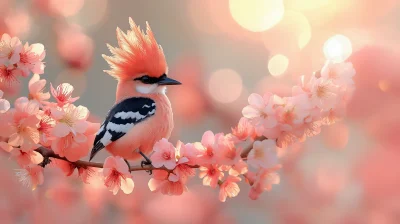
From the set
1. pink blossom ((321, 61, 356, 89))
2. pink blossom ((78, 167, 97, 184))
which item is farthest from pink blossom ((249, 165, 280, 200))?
pink blossom ((78, 167, 97, 184))

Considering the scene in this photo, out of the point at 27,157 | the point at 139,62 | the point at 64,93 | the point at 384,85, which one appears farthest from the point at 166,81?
the point at 384,85

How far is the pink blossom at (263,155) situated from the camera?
1061mm

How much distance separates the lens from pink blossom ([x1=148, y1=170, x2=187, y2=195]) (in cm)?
114

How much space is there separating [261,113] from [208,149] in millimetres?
129

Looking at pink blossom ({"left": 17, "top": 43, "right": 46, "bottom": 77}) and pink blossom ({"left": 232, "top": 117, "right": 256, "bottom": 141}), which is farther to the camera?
pink blossom ({"left": 17, "top": 43, "right": 46, "bottom": 77})

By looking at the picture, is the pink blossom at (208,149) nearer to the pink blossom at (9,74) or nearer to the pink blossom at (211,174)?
the pink blossom at (211,174)

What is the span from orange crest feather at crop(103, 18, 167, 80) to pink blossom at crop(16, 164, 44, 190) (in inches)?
13.6

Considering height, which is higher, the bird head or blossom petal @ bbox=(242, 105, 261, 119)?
blossom petal @ bbox=(242, 105, 261, 119)

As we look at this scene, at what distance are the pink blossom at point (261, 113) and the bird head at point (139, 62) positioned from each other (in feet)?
1.31

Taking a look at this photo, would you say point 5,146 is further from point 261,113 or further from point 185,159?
point 261,113

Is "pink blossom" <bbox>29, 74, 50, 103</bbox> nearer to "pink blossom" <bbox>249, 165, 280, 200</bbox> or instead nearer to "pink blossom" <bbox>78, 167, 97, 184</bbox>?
"pink blossom" <bbox>78, 167, 97, 184</bbox>

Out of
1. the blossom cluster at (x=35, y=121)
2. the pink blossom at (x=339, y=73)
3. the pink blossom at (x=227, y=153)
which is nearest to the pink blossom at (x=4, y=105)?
the blossom cluster at (x=35, y=121)

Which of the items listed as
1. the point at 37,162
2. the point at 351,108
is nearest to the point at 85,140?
the point at 37,162

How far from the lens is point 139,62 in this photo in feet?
4.83
